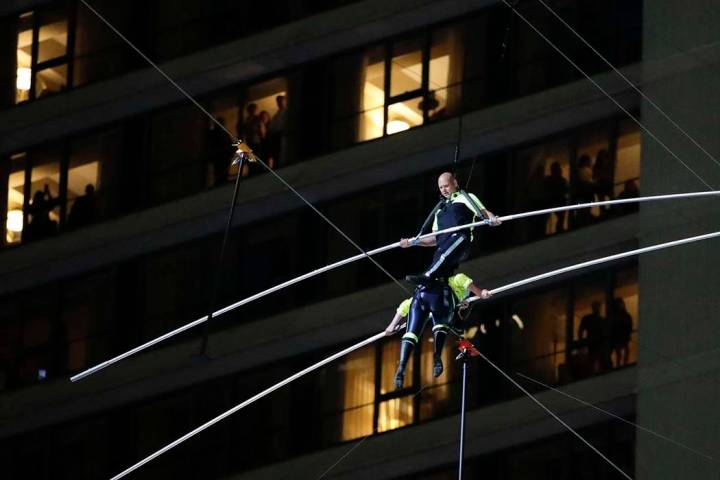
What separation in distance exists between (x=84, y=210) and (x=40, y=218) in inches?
34.2

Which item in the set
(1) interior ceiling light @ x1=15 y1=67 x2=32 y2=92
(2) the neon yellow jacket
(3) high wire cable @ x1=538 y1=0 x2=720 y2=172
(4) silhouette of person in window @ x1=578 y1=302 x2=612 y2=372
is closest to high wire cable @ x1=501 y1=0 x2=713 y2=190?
(3) high wire cable @ x1=538 y1=0 x2=720 y2=172

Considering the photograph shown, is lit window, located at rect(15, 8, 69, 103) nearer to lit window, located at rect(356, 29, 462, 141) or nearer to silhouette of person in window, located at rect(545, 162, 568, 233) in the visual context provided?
lit window, located at rect(356, 29, 462, 141)

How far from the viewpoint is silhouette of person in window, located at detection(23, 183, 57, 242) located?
2064 inches

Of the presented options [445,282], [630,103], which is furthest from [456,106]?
[445,282]

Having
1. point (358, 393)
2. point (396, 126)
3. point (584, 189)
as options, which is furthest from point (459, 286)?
point (396, 126)

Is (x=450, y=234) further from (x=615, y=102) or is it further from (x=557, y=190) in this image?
(x=557, y=190)

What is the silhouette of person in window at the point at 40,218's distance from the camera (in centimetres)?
5244

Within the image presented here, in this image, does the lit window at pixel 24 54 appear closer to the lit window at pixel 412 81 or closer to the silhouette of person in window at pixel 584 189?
the lit window at pixel 412 81

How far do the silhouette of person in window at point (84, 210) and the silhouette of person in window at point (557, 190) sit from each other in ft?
29.7

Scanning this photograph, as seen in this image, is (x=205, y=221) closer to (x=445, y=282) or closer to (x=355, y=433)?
(x=355, y=433)

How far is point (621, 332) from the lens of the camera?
47.1 m

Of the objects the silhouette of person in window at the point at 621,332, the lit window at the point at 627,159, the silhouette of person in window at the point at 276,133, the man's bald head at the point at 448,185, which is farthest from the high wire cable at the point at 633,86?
the man's bald head at the point at 448,185

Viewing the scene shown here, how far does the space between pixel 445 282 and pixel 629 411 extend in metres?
12.4

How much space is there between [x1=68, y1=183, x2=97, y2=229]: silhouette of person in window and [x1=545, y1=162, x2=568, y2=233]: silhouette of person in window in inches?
357
